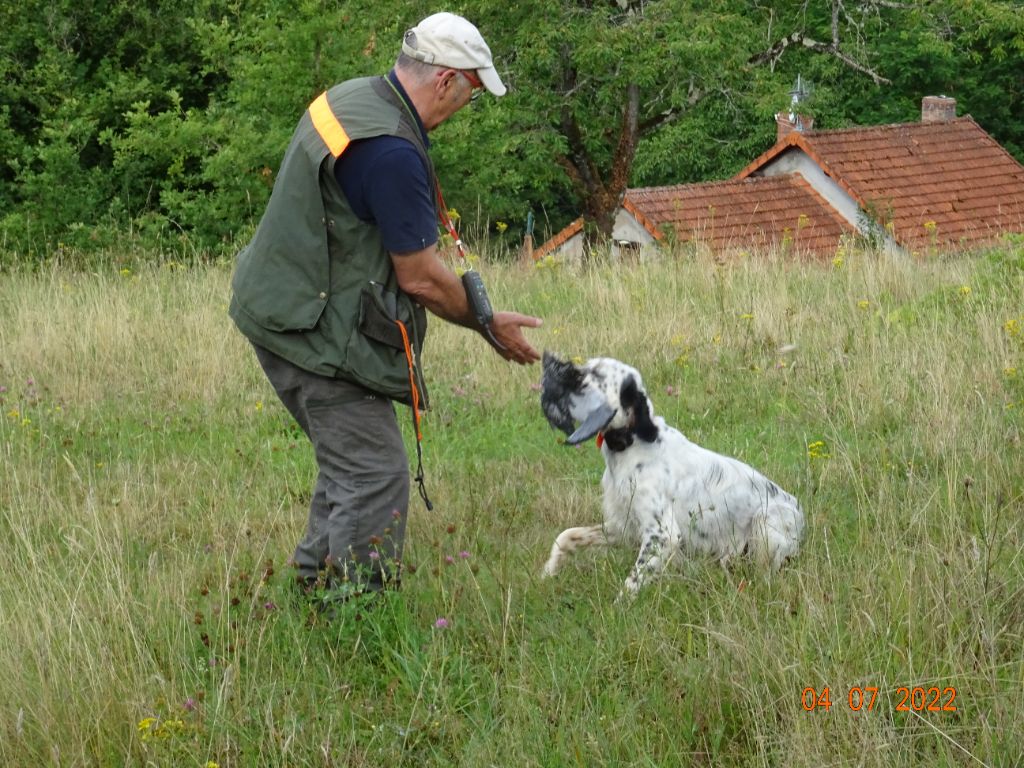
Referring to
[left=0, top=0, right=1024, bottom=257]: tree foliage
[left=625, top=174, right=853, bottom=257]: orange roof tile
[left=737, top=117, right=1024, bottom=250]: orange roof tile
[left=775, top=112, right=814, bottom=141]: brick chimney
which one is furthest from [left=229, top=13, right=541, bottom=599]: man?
[left=775, top=112, right=814, bottom=141]: brick chimney

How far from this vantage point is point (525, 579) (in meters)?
4.68

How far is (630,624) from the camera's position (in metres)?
4.16

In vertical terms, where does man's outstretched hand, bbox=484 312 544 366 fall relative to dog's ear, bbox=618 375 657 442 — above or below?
above

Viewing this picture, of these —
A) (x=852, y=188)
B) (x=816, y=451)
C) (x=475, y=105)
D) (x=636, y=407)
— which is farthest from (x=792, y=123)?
(x=636, y=407)

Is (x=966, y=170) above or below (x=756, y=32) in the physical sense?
below

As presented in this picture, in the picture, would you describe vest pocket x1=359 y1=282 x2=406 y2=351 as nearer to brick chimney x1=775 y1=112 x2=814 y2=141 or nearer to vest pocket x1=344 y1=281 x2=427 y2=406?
vest pocket x1=344 y1=281 x2=427 y2=406

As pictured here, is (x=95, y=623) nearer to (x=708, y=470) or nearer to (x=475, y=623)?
(x=475, y=623)

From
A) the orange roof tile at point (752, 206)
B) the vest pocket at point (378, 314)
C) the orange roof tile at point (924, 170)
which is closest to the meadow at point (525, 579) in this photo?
the vest pocket at point (378, 314)

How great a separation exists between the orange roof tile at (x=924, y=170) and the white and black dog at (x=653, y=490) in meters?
24.2

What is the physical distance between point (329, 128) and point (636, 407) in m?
1.51

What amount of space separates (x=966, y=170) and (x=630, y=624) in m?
30.7

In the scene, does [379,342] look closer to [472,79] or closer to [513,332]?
[513,332]

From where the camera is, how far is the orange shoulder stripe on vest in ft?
13.4

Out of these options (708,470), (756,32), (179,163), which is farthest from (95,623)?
(756,32)
